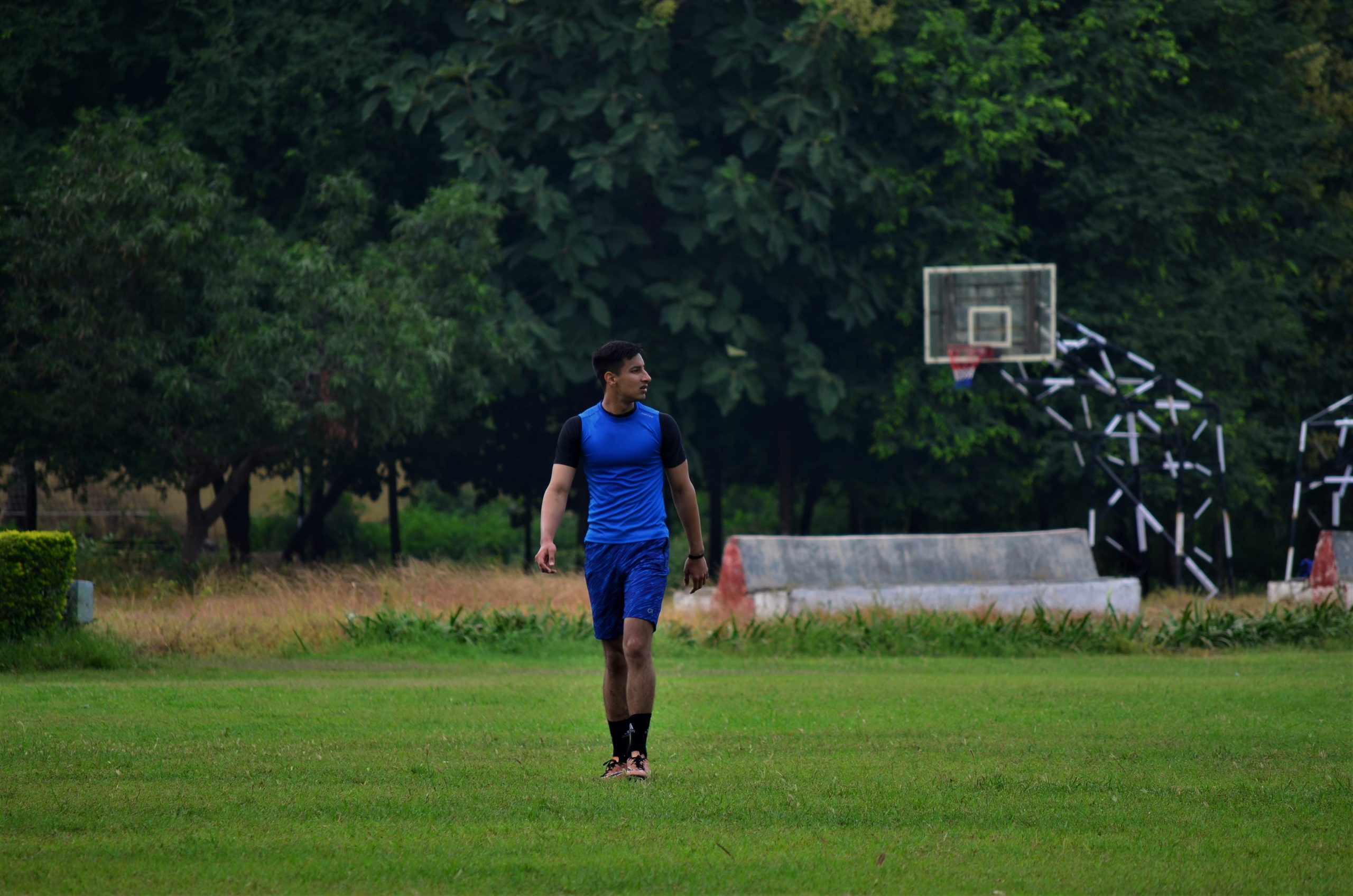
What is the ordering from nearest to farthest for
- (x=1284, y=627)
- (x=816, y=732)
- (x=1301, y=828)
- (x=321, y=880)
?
(x=321, y=880), (x=1301, y=828), (x=816, y=732), (x=1284, y=627)

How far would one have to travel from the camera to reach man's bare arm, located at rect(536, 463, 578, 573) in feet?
25.3

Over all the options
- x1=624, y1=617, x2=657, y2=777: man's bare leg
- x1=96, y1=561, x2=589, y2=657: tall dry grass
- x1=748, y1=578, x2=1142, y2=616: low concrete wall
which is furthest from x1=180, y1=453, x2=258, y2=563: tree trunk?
x1=624, y1=617, x2=657, y2=777: man's bare leg

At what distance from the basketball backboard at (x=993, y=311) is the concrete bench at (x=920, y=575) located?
5.48 m

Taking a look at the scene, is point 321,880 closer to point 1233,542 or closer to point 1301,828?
point 1301,828

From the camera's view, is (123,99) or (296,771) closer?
(296,771)

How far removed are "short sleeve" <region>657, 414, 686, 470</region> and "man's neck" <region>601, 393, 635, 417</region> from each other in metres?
0.16

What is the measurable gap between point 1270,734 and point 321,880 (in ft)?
20.9

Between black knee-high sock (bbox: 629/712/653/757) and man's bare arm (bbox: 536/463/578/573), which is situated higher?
man's bare arm (bbox: 536/463/578/573)

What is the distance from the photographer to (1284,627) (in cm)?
1844

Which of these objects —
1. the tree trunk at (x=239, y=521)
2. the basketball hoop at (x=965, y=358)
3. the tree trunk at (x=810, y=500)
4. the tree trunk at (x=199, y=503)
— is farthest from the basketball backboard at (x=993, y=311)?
the tree trunk at (x=239, y=521)

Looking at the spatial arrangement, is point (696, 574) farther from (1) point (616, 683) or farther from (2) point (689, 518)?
(1) point (616, 683)

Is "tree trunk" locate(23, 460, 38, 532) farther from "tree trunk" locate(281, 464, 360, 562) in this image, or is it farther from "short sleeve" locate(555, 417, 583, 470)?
"short sleeve" locate(555, 417, 583, 470)

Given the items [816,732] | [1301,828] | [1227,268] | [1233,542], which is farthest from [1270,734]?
[1233,542]

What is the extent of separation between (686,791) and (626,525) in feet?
4.40
